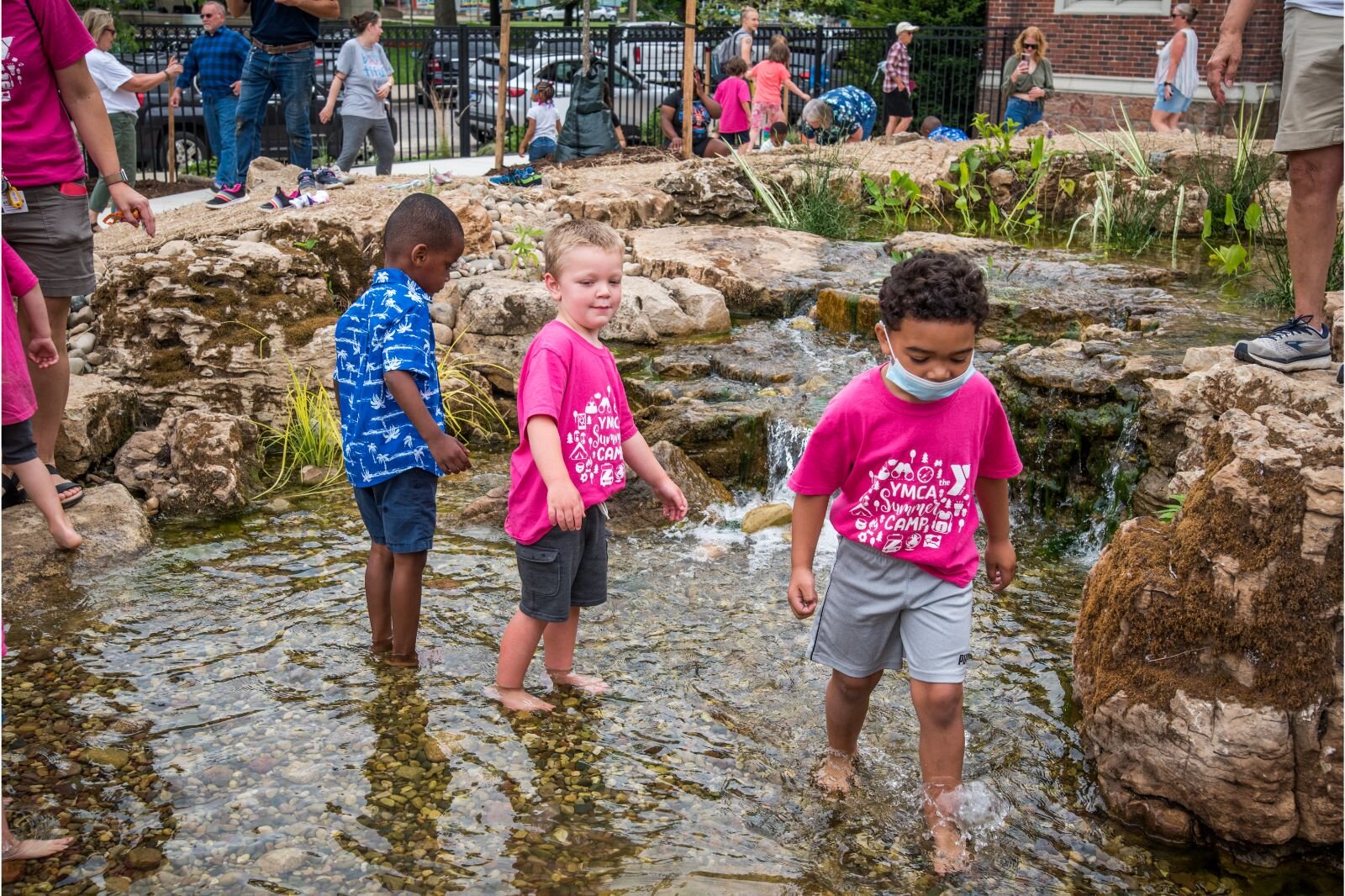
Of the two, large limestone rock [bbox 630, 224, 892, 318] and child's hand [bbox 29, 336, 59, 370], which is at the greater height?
child's hand [bbox 29, 336, 59, 370]

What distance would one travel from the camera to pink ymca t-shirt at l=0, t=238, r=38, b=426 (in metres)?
4.46

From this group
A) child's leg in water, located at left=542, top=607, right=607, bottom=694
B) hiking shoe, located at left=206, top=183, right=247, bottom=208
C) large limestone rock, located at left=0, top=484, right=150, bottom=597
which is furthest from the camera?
hiking shoe, located at left=206, top=183, right=247, bottom=208

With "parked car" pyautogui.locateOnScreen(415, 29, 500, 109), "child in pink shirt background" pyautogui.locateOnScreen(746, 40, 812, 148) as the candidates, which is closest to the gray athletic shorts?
"child in pink shirt background" pyautogui.locateOnScreen(746, 40, 812, 148)

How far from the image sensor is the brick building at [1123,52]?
16.6m

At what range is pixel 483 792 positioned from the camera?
134 inches

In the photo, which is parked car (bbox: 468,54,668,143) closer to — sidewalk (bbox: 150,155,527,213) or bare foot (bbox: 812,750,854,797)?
A: sidewalk (bbox: 150,155,527,213)

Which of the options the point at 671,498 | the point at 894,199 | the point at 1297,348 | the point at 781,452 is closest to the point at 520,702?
the point at 671,498

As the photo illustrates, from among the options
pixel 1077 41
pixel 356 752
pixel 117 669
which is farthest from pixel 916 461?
pixel 1077 41

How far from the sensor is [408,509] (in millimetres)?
3805

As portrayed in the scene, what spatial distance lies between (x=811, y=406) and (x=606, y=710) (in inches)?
123

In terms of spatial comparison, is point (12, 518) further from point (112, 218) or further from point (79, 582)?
point (112, 218)

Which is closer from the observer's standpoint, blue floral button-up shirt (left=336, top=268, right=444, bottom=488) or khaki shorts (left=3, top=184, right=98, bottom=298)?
blue floral button-up shirt (left=336, top=268, right=444, bottom=488)

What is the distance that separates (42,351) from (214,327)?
2.09 metres

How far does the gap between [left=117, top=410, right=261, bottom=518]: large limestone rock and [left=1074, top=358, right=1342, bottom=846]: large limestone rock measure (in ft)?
12.9
